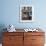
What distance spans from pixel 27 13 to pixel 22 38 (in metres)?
0.90

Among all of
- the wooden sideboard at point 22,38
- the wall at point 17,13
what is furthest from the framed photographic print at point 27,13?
the wooden sideboard at point 22,38

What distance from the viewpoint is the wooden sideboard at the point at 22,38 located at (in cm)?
363

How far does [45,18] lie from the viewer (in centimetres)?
415

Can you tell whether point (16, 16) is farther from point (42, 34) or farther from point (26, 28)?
point (42, 34)

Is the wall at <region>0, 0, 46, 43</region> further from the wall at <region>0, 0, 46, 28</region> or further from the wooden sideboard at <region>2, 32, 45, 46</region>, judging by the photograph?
the wooden sideboard at <region>2, 32, 45, 46</region>

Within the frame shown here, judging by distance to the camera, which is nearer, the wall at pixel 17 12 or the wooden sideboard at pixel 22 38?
the wooden sideboard at pixel 22 38

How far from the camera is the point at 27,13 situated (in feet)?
13.4

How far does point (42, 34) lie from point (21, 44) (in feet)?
2.23

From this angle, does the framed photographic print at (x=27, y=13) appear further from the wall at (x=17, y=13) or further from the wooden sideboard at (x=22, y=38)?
the wooden sideboard at (x=22, y=38)

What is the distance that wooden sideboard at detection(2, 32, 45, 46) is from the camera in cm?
363

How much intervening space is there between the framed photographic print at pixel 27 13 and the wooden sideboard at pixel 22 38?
2.05 ft

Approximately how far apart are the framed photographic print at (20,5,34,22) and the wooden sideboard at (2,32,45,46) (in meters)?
0.62

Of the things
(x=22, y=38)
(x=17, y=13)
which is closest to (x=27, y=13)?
(x=17, y=13)

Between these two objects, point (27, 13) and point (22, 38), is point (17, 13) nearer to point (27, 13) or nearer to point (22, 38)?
point (27, 13)
